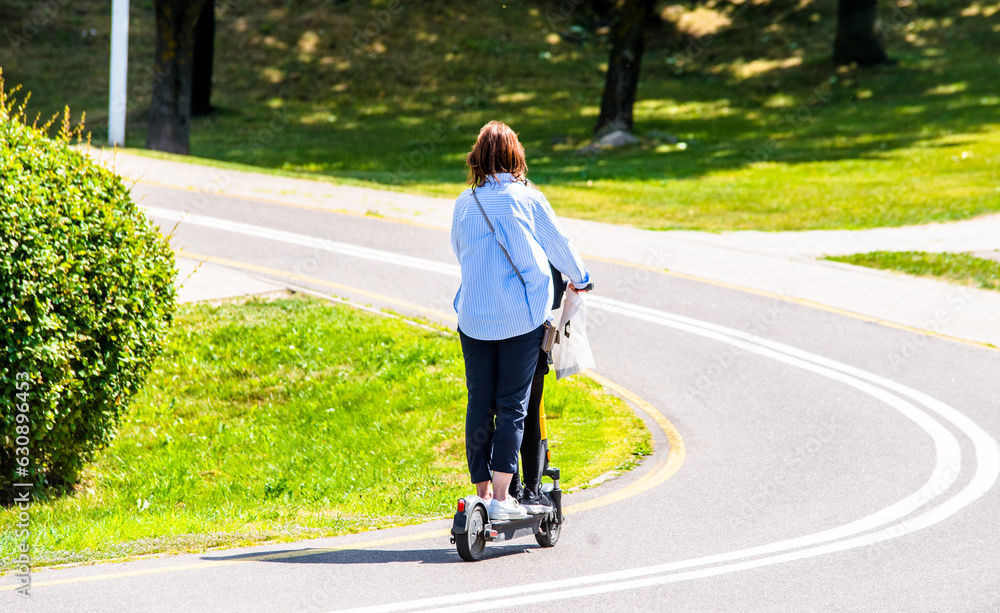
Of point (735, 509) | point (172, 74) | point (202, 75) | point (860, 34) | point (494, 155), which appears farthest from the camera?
point (860, 34)

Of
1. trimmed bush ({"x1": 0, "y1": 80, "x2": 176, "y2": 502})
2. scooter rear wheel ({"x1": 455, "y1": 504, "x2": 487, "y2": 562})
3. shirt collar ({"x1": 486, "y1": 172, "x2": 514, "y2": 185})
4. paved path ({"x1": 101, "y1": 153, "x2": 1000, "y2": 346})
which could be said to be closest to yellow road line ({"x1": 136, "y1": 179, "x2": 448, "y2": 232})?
paved path ({"x1": 101, "y1": 153, "x2": 1000, "y2": 346})

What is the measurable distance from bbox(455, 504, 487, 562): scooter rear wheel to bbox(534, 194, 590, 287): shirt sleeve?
1.32m

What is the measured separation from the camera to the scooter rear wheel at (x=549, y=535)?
5715 mm

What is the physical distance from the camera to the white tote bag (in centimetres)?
554

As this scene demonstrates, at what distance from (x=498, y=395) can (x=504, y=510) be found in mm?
605

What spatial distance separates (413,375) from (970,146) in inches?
859

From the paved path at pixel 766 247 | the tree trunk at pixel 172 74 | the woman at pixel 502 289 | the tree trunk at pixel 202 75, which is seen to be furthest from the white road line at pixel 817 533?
the tree trunk at pixel 202 75

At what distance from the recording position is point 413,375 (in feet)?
31.8

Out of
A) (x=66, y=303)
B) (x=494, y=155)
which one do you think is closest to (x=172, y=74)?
(x=66, y=303)

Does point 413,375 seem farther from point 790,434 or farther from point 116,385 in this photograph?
point 790,434

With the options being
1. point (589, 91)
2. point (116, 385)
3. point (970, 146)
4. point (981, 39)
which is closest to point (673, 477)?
point (116, 385)

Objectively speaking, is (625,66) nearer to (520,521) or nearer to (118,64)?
(118,64)

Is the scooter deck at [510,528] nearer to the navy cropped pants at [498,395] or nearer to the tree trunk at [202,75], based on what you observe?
the navy cropped pants at [498,395]

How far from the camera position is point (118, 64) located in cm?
2167
